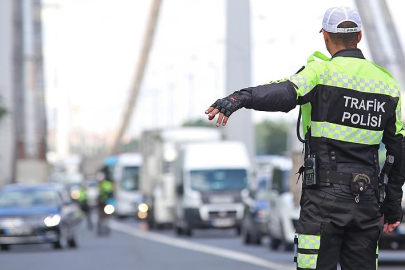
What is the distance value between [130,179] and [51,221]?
31.8m

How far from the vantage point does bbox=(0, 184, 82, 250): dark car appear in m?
25.6

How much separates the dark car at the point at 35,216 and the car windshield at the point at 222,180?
8763 millimetres

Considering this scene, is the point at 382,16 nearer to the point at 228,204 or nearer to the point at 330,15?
the point at 228,204

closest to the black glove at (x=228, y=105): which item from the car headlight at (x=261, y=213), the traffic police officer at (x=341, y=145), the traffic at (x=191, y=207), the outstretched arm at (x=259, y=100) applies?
the outstretched arm at (x=259, y=100)

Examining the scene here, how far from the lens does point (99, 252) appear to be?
25.5 m

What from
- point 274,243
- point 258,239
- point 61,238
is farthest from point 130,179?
point 274,243

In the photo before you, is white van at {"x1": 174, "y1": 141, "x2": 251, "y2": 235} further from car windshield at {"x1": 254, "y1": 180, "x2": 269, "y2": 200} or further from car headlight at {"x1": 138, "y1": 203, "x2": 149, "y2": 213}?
car windshield at {"x1": 254, "y1": 180, "x2": 269, "y2": 200}

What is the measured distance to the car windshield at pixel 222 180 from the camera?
3569cm

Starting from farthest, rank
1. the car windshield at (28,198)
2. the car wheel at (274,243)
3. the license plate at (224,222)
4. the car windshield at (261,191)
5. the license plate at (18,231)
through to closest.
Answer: the license plate at (224,222)
the car windshield at (261,191)
the car windshield at (28,198)
the license plate at (18,231)
the car wheel at (274,243)

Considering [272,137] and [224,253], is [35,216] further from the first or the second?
[272,137]

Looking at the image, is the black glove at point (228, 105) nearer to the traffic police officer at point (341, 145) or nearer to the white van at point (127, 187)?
the traffic police officer at point (341, 145)

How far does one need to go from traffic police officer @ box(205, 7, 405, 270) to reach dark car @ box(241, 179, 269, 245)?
2038 cm

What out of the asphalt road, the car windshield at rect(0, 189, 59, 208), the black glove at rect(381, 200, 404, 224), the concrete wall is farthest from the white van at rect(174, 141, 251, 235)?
the concrete wall

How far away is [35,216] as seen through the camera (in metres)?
25.7
